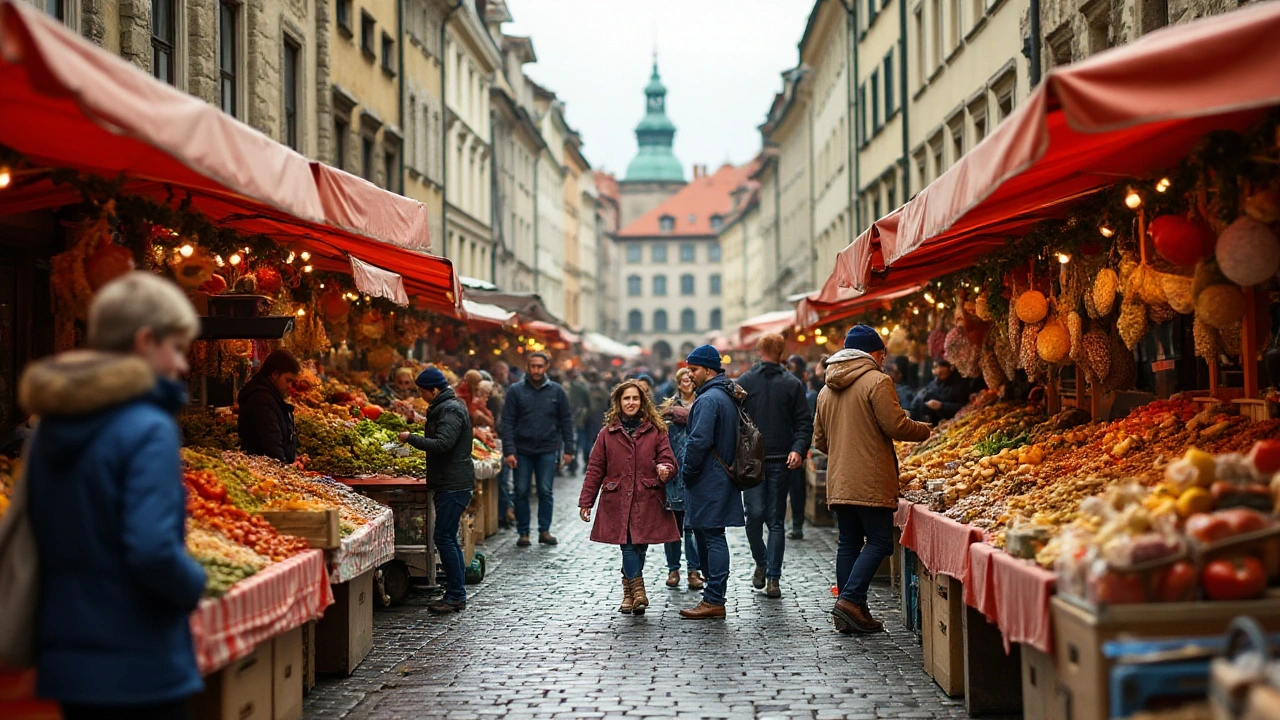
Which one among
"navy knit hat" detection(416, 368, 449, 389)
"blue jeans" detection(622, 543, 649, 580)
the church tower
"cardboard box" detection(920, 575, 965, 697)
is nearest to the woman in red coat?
"blue jeans" detection(622, 543, 649, 580)

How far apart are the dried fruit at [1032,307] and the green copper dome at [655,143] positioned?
5204 inches

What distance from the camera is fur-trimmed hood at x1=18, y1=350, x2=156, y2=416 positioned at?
470 centimetres

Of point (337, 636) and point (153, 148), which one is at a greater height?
point (153, 148)

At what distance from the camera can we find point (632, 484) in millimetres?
11641

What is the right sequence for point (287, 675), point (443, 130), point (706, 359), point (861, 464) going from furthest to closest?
point (443, 130) < point (706, 359) < point (861, 464) < point (287, 675)

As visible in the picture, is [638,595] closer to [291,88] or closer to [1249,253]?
[1249,253]

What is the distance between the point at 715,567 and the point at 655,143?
449 ft

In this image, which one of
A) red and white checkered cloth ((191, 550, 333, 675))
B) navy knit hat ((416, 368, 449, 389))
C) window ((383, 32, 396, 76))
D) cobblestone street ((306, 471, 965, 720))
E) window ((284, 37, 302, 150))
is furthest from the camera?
window ((383, 32, 396, 76))

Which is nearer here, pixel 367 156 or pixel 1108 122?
pixel 1108 122

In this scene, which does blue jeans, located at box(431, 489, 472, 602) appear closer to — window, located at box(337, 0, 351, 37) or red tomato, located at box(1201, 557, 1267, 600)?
red tomato, located at box(1201, 557, 1267, 600)

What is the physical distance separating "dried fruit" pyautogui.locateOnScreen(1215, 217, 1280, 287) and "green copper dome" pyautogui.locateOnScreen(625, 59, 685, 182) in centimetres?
13610

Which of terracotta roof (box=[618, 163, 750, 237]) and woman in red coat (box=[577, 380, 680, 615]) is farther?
terracotta roof (box=[618, 163, 750, 237])

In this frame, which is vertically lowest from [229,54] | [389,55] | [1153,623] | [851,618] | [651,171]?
[851,618]

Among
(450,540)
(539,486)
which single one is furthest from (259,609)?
(539,486)
